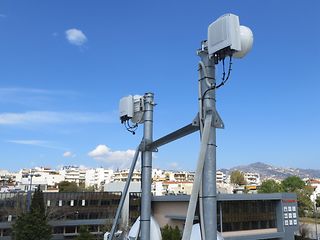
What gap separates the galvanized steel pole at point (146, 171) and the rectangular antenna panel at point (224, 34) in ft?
7.23

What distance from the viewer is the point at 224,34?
2.95 meters

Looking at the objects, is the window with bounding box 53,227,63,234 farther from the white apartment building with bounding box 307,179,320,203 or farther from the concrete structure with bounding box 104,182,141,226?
the white apartment building with bounding box 307,179,320,203

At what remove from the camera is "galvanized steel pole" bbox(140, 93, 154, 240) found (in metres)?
4.89

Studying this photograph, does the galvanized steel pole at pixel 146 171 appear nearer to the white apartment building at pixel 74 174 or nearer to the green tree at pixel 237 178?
the green tree at pixel 237 178

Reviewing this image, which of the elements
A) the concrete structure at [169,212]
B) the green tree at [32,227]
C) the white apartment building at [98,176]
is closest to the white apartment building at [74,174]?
the white apartment building at [98,176]

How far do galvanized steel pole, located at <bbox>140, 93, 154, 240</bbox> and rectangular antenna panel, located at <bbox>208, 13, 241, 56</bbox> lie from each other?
7.23ft

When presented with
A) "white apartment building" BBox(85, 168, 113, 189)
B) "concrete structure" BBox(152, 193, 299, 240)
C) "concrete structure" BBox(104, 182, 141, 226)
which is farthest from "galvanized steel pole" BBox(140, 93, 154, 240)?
"white apartment building" BBox(85, 168, 113, 189)

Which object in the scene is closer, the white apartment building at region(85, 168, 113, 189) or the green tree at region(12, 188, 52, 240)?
the green tree at region(12, 188, 52, 240)

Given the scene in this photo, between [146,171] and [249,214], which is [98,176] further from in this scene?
[146,171]

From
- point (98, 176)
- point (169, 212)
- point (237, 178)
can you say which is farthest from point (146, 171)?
point (98, 176)

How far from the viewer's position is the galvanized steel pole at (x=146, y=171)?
16.0ft

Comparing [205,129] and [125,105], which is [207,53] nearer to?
[205,129]

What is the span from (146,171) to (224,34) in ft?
8.68

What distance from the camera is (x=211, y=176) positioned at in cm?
308
